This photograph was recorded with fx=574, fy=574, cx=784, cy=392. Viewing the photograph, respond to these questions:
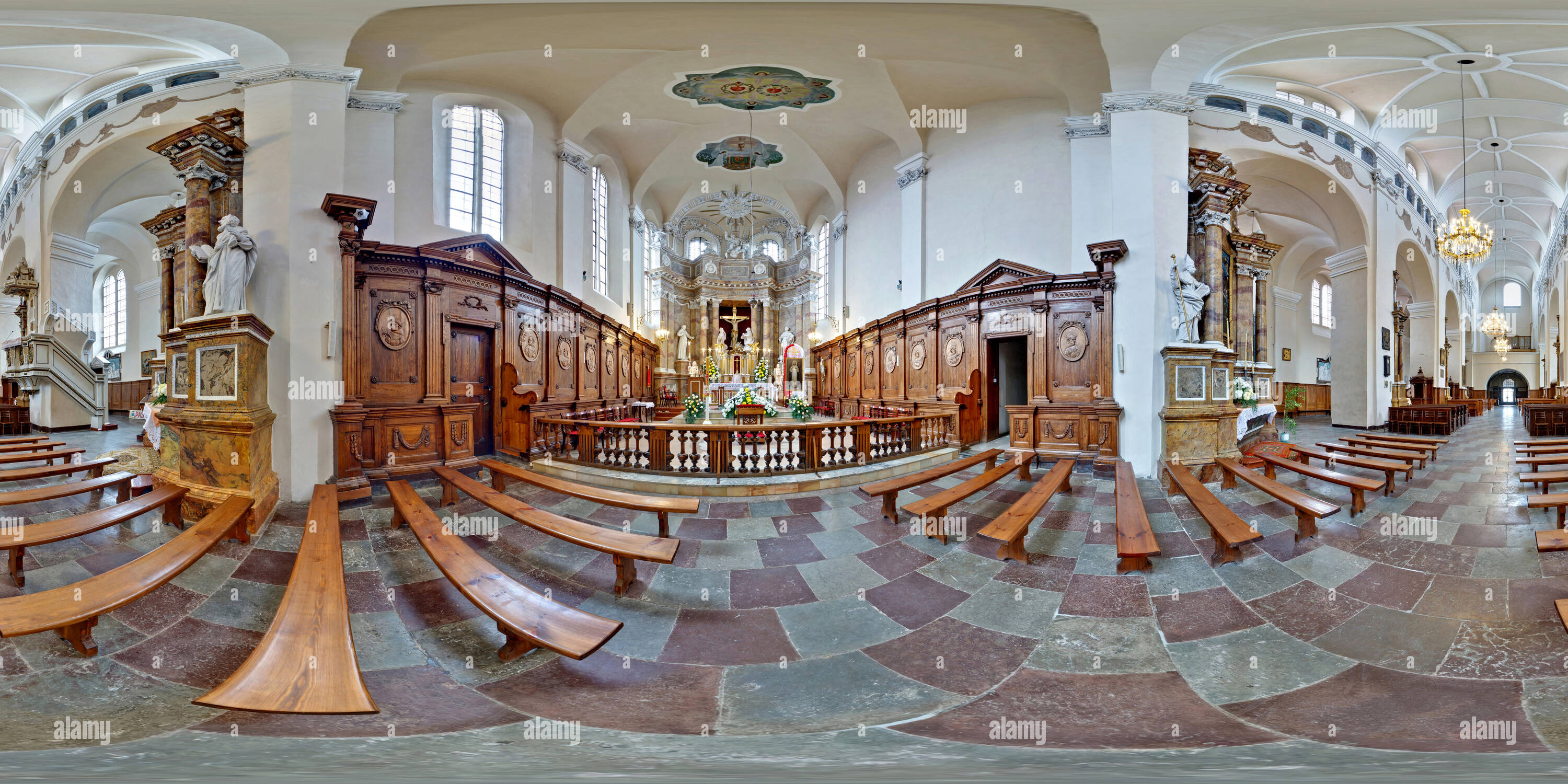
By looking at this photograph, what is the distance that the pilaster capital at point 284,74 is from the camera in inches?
251

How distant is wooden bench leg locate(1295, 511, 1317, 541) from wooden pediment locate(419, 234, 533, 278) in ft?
33.3

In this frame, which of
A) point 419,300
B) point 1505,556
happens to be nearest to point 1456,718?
point 1505,556

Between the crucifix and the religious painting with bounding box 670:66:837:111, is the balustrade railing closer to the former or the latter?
the religious painting with bounding box 670:66:837:111

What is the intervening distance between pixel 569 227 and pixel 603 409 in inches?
149

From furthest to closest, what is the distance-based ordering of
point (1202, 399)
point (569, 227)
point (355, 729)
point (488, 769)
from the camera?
point (569, 227), point (1202, 399), point (355, 729), point (488, 769)

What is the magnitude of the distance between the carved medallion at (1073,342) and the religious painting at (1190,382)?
58.5 inches

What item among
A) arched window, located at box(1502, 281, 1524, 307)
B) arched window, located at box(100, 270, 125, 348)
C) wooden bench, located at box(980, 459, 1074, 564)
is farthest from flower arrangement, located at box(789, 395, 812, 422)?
arched window, located at box(1502, 281, 1524, 307)

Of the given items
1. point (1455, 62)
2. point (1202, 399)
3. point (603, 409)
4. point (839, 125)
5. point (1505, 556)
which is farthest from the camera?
point (839, 125)

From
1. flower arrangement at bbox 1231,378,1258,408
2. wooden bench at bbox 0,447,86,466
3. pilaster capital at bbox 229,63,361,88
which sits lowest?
wooden bench at bbox 0,447,86,466

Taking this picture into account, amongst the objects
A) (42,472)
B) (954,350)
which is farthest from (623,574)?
(954,350)

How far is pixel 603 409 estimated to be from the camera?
12.3m

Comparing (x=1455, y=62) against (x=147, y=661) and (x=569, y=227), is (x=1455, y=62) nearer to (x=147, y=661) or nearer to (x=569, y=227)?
(x=569, y=227)

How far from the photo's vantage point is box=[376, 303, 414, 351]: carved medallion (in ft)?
25.0

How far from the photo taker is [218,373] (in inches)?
225
